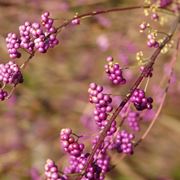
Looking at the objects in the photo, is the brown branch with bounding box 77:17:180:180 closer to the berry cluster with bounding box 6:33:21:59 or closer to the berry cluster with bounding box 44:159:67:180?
the berry cluster with bounding box 44:159:67:180

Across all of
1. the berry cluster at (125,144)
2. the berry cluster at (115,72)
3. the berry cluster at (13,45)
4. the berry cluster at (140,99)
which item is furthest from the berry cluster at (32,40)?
the berry cluster at (125,144)

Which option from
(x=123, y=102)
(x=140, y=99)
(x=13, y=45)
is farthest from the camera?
(x=13, y=45)

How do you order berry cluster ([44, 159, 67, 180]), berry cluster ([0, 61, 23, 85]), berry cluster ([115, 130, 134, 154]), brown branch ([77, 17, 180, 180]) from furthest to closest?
berry cluster ([115, 130, 134, 154]), berry cluster ([0, 61, 23, 85]), berry cluster ([44, 159, 67, 180]), brown branch ([77, 17, 180, 180])

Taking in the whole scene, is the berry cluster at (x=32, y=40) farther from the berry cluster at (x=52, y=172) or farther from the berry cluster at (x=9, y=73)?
the berry cluster at (x=52, y=172)

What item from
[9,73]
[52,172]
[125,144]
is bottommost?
[52,172]

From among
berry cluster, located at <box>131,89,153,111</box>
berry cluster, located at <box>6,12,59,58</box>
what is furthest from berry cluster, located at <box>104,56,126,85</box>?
berry cluster, located at <box>6,12,59,58</box>

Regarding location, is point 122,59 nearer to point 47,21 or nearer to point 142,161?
point 142,161

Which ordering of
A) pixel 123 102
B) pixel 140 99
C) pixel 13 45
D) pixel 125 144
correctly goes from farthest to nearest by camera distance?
pixel 125 144 → pixel 13 45 → pixel 140 99 → pixel 123 102

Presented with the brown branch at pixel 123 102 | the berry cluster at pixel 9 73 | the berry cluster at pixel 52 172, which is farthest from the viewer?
the berry cluster at pixel 9 73

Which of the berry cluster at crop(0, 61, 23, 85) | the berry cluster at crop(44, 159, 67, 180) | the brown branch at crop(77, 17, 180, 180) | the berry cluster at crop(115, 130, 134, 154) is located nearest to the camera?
the brown branch at crop(77, 17, 180, 180)

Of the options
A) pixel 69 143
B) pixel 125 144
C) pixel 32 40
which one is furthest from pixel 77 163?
pixel 32 40

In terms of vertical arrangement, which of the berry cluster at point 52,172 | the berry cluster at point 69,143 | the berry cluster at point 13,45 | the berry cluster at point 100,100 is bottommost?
the berry cluster at point 52,172

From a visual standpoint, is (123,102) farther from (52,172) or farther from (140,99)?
(52,172)
